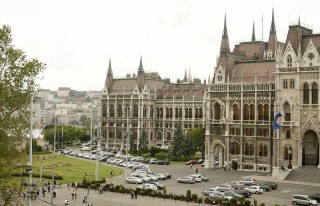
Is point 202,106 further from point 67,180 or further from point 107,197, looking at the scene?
point 107,197

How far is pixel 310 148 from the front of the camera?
263 ft

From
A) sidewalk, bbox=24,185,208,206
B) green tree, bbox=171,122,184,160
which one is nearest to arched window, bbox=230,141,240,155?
green tree, bbox=171,122,184,160

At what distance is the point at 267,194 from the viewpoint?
64312mm

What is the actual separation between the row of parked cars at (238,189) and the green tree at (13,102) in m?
30.4

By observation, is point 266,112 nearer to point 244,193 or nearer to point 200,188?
point 200,188

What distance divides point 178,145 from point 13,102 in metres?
73.1

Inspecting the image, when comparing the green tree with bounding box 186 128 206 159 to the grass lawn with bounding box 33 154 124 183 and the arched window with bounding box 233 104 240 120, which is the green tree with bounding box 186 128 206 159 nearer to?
the arched window with bounding box 233 104 240 120

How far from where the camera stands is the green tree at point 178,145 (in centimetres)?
10312

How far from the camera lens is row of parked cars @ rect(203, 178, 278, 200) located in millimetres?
58781

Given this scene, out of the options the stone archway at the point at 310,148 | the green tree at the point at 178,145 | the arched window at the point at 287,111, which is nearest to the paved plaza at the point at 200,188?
the stone archway at the point at 310,148

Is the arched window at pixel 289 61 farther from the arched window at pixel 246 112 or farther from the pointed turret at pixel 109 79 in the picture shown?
the pointed turret at pixel 109 79

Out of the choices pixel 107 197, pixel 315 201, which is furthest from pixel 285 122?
pixel 107 197

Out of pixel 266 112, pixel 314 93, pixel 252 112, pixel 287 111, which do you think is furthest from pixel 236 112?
pixel 314 93

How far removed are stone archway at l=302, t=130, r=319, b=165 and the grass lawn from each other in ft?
102
